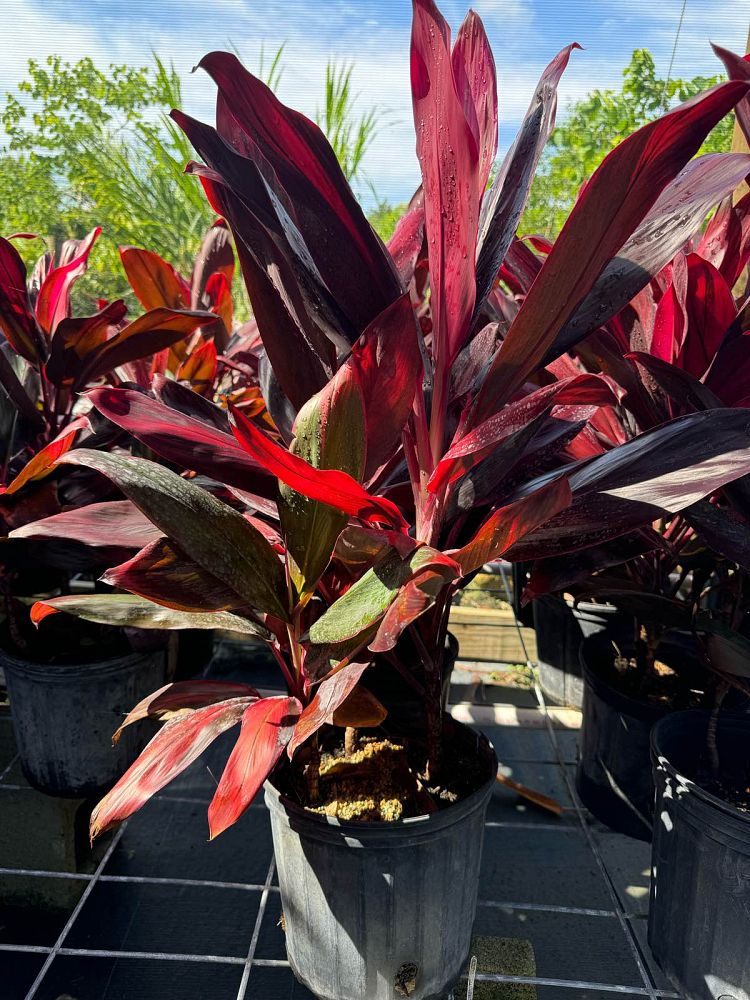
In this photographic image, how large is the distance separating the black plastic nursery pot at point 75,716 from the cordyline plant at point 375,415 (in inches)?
16.2

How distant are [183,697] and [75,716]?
1.55 feet

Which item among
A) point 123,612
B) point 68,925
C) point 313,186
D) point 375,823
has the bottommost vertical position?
point 68,925

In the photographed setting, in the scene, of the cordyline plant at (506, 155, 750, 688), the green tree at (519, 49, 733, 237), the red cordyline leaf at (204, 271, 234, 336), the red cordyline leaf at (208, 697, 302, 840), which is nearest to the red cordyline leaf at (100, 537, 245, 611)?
the red cordyline leaf at (208, 697, 302, 840)

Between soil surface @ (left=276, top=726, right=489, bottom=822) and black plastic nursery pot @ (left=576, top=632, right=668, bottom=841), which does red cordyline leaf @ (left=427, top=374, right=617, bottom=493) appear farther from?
black plastic nursery pot @ (left=576, top=632, right=668, bottom=841)

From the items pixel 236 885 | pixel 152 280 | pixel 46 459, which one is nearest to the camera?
pixel 46 459

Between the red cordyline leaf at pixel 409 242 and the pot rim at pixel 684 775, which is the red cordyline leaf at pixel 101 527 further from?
the pot rim at pixel 684 775

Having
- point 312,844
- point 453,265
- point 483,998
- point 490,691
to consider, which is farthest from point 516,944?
point 453,265

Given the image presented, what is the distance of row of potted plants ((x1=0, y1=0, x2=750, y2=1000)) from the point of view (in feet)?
1.98

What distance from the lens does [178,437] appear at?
0.70m

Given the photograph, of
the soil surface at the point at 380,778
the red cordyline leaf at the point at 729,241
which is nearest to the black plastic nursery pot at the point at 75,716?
the soil surface at the point at 380,778

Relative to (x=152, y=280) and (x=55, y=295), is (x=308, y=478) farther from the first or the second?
(x=152, y=280)

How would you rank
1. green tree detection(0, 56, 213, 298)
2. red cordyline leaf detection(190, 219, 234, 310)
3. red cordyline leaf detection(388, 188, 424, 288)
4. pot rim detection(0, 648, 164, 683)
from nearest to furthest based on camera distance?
red cordyline leaf detection(388, 188, 424, 288) < pot rim detection(0, 648, 164, 683) < red cordyline leaf detection(190, 219, 234, 310) < green tree detection(0, 56, 213, 298)

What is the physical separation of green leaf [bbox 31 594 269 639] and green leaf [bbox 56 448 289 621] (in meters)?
0.07

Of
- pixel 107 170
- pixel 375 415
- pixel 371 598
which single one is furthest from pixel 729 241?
pixel 107 170
